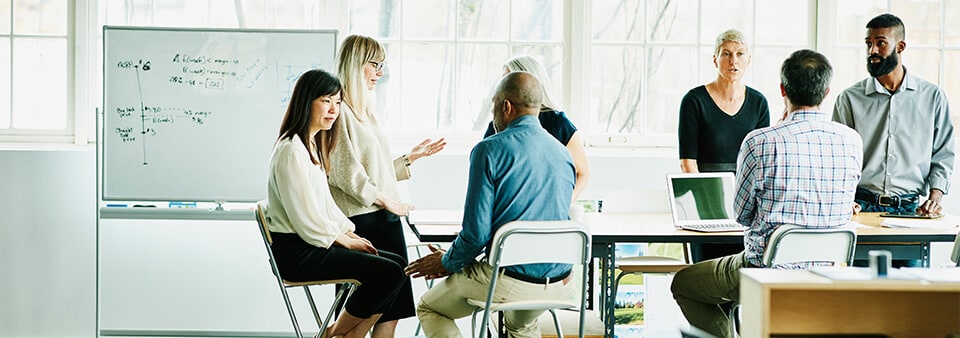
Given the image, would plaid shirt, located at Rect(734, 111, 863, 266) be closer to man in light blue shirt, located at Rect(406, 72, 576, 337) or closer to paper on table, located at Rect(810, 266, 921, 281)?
man in light blue shirt, located at Rect(406, 72, 576, 337)

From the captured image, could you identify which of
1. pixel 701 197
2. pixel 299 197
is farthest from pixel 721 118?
pixel 299 197

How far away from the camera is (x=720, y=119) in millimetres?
4680

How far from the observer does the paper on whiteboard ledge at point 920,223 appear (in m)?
4.02

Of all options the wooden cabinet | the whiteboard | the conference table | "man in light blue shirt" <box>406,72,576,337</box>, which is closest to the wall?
the whiteboard

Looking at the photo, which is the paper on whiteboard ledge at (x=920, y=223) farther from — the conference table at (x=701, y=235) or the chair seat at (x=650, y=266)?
the chair seat at (x=650, y=266)

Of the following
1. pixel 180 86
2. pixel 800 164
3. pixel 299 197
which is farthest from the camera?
pixel 180 86

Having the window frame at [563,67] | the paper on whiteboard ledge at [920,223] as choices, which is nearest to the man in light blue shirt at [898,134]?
the paper on whiteboard ledge at [920,223]

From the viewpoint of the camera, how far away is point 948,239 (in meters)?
3.86

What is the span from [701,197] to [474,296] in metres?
1.10

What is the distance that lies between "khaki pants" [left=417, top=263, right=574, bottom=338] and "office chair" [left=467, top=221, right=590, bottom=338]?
49mm

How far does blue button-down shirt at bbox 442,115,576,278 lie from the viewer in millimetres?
3475

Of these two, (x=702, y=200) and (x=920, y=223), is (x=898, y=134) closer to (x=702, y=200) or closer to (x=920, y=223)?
(x=920, y=223)

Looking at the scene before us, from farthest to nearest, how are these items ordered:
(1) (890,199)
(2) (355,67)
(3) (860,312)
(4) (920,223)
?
(1) (890,199) < (2) (355,67) < (4) (920,223) < (3) (860,312)

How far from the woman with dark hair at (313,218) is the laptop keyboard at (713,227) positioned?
1.12 m
